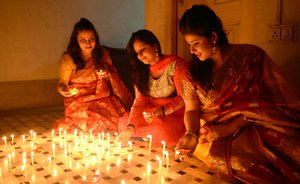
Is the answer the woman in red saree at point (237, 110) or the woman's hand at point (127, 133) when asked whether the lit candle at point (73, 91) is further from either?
the woman in red saree at point (237, 110)

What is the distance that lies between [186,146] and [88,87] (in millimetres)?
2208

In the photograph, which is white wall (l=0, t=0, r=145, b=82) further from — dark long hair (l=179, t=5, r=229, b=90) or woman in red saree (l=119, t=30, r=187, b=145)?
dark long hair (l=179, t=5, r=229, b=90)

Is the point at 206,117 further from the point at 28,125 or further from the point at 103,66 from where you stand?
the point at 28,125

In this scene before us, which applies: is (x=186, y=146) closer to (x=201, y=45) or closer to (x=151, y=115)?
(x=151, y=115)

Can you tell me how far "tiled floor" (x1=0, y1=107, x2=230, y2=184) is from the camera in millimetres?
2467

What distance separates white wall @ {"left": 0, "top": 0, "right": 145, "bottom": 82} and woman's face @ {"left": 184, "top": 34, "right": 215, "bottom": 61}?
4665 mm

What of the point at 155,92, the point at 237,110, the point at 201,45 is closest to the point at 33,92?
the point at 155,92

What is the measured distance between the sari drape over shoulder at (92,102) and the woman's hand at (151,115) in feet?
3.59

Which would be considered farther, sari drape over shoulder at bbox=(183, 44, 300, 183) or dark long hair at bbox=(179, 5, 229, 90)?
dark long hair at bbox=(179, 5, 229, 90)

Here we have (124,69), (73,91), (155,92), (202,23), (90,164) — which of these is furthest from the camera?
(124,69)

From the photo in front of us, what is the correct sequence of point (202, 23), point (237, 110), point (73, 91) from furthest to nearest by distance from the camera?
point (73, 91) → point (237, 110) → point (202, 23)

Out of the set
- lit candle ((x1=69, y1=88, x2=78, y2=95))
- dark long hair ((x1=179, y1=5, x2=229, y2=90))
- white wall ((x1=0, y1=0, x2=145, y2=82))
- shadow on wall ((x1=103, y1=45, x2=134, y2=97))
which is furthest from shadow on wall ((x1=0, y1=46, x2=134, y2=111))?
dark long hair ((x1=179, y1=5, x2=229, y2=90))

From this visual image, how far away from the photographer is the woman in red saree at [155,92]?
2982 mm

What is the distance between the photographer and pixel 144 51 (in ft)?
9.71
